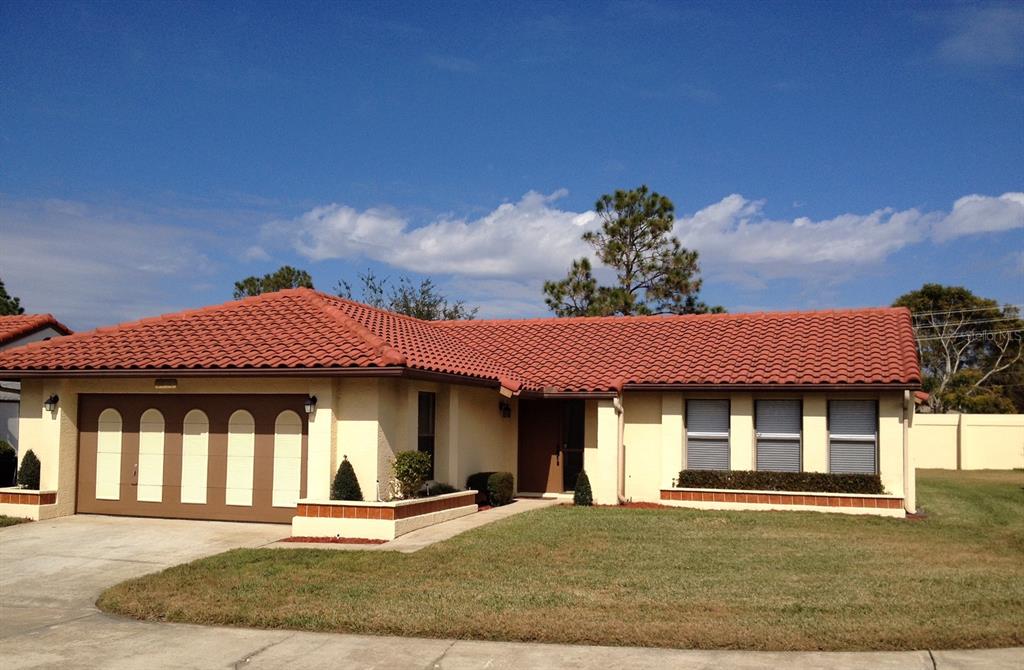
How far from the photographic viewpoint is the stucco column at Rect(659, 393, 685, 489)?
19344mm

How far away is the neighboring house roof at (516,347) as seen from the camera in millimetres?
15828

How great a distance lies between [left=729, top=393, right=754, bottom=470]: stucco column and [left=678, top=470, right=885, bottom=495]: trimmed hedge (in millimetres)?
260

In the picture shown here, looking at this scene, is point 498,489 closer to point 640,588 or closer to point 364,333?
point 364,333

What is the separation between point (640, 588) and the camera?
1018 cm

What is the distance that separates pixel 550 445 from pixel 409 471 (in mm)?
6287

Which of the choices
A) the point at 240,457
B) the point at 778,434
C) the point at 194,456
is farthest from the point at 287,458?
the point at 778,434

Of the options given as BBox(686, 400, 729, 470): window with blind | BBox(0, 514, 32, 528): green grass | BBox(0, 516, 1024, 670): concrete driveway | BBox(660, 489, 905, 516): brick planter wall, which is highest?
BBox(686, 400, 729, 470): window with blind

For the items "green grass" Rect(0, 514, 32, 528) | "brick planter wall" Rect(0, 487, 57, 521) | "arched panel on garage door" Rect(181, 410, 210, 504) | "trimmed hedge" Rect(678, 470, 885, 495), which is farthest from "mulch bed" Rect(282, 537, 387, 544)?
"trimmed hedge" Rect(678, 470, 885, 495)

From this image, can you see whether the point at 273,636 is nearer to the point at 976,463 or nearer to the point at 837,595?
the point at 837,595

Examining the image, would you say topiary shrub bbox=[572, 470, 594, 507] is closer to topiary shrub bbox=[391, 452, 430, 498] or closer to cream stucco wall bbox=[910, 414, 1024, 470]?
topiary shrub bbox=[391, 452, 430, 498]

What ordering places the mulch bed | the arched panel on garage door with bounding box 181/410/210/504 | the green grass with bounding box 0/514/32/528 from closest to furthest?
the mulch bed
the green grass with bounding box 0/514/32/528
the arched panel on garage door with bounding box 181/410/210/504

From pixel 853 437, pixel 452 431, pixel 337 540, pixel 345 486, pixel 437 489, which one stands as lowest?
pixel 337 540

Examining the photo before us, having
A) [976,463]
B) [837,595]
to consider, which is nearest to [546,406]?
[837,595]

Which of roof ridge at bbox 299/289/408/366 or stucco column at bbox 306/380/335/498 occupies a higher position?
roof ridge at bbox 299/289/408/366
